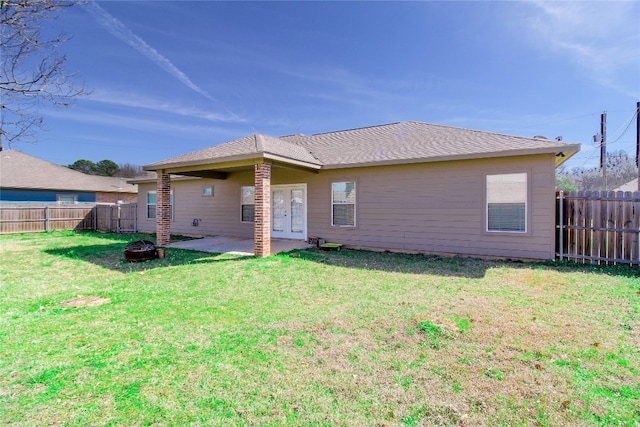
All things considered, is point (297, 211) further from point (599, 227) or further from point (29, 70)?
point (599, 227)

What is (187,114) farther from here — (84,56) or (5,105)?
(5,105)

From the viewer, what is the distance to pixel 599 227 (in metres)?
7.05

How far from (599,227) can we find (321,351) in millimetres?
7605

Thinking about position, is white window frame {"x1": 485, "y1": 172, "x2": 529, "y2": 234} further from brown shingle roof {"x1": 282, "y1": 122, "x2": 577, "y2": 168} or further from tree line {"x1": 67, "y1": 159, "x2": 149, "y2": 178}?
tree line {"x1": 67, "y1": 159, "x2": 149, "y2": 178}

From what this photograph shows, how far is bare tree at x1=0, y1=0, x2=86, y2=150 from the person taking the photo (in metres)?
4.35

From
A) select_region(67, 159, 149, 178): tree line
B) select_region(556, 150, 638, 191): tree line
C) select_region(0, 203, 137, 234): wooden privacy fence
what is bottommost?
select_region(0, 203, 137, 234): wooden privacy fence

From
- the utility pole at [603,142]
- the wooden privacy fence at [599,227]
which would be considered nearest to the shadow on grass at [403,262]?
the wooden privacy fence at [599,227]

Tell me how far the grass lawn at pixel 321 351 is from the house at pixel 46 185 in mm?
19504

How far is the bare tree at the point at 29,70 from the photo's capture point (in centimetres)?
435

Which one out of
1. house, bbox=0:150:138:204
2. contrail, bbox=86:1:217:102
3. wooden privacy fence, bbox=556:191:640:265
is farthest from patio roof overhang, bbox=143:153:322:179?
house, bbox=0:150:138:204

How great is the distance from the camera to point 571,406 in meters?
2.25

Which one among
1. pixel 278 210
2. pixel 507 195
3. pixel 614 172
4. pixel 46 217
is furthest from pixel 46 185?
pixel 614 172

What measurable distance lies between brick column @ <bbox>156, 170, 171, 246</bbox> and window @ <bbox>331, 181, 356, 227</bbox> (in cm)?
553

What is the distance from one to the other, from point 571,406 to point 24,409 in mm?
3975
